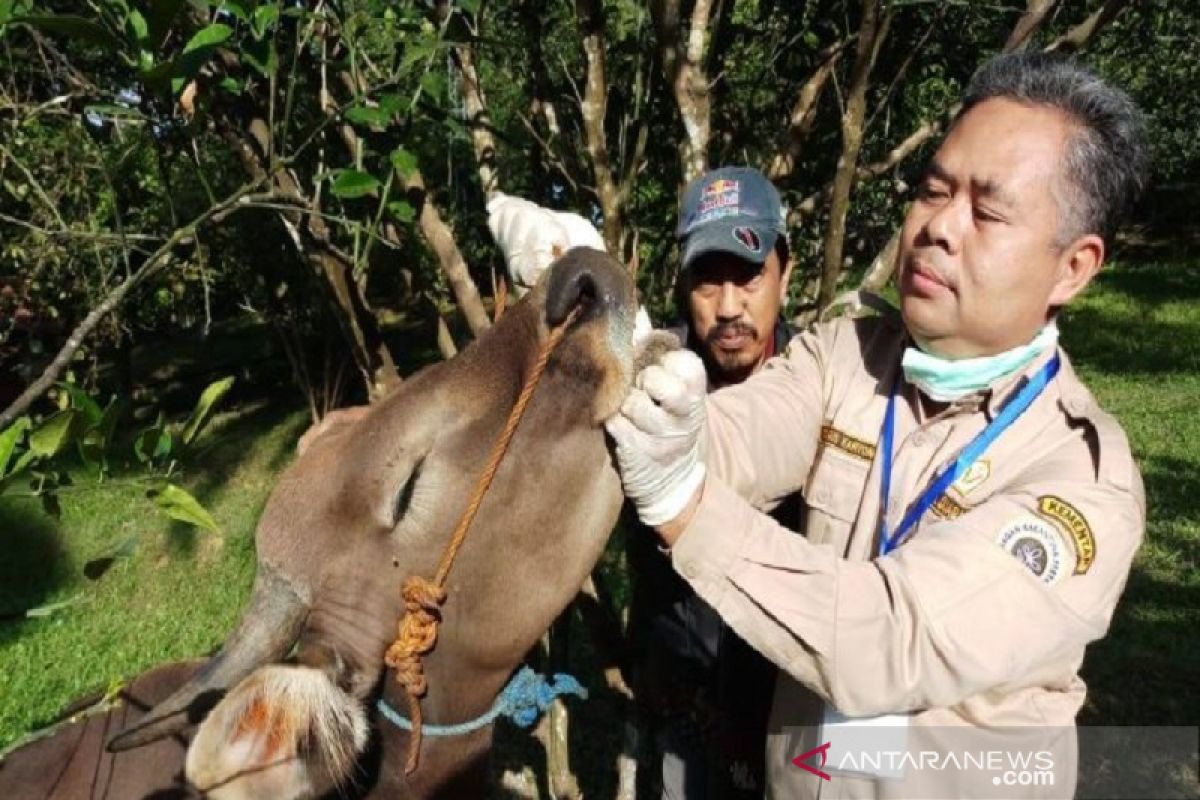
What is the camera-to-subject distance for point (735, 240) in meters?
3.23

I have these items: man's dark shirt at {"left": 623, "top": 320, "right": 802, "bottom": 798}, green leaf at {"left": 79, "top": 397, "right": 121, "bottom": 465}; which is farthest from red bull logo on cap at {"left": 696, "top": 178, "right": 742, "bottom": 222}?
green leaf at {"left": 79, "top": 397, "right": 121, "bottom": 465}

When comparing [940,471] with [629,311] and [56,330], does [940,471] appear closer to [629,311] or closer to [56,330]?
[629,311]

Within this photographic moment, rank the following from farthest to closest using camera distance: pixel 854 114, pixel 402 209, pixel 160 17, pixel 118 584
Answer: pixel 118 584, pixel 854 114, pixel 402 209, pixel 160 17

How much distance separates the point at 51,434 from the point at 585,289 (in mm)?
1167

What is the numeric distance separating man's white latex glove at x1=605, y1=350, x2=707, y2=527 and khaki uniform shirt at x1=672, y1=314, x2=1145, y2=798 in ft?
0.19

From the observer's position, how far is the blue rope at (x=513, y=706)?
8.74 feet

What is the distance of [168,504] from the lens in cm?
235

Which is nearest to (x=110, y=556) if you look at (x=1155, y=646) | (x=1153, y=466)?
(x=1155, y=646)

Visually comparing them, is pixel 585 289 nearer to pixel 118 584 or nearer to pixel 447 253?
pixel 447 253

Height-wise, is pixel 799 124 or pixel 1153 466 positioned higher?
pixel 799 124

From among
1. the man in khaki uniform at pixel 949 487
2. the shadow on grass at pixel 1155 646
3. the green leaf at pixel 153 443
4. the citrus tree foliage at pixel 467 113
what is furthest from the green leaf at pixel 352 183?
the shadow on grass at pixel 1155 646

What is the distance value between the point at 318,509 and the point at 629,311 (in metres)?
0.94

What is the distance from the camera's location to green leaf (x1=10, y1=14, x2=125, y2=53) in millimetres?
1996

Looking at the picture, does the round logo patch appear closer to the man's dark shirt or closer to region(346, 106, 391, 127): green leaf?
the man's dark shirt
